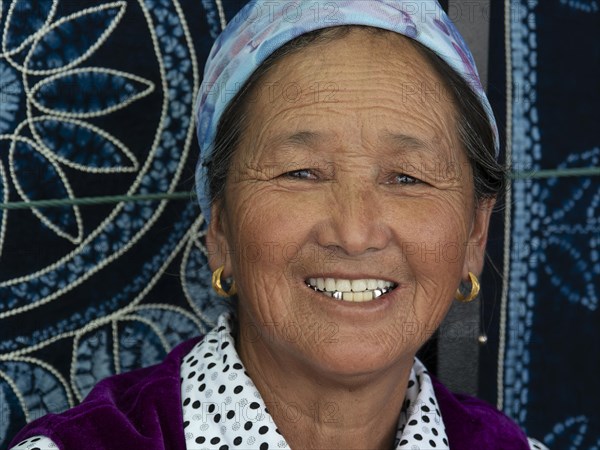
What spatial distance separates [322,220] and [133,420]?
636mm

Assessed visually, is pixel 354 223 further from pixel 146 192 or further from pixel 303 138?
pixel 146 192

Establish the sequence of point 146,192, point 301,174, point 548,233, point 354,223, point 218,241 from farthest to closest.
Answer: point 548,233, point 146,192, point 218,241, point 301,174, point 354,223

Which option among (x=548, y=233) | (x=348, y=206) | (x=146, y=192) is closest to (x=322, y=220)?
(x=348, y=206)

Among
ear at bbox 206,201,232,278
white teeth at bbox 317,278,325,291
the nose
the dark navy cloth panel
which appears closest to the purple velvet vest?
ear at bbox 206,201,232,278

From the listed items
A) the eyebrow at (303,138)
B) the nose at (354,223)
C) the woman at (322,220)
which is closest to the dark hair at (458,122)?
the woman at (322,220)

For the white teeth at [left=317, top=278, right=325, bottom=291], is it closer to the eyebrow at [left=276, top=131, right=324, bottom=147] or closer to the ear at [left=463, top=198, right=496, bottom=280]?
the eyebrow at [left=276, top=131, right=324, bottom=147]

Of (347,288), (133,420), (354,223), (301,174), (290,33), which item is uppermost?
A: (290,33)

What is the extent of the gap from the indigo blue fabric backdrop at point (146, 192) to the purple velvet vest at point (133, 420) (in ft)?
1.58

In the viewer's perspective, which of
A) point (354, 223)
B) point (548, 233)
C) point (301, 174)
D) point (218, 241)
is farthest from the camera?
point (548, 233)

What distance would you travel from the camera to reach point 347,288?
73.5 inches

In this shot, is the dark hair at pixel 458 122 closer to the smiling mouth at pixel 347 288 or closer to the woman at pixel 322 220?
the woman at pixel 322 220

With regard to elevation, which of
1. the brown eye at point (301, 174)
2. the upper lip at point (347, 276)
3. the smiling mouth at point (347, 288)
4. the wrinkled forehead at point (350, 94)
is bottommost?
the smiling mouth at point (347, 288)

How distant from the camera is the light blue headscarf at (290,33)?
1884mm

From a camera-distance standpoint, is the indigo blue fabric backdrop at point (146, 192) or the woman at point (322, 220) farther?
the indigo blue fabric backdrop at point (146, 192)
